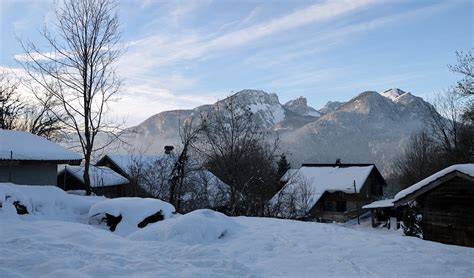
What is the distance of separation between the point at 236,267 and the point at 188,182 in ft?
66.4

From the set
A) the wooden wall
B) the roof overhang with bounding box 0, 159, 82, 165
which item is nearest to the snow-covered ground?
the wooden wall

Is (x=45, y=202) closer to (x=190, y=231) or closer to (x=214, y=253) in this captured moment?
(x=190, y=231)

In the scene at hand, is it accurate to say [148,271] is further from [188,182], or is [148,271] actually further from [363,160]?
[363,160]

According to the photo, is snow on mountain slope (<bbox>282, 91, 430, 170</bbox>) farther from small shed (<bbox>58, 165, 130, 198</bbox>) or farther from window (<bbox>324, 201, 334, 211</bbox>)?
small shed (<bbox>58, 165, 130, 198</bbox>)

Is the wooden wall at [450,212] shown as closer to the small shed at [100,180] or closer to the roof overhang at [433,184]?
the roof overhang at [433,184]

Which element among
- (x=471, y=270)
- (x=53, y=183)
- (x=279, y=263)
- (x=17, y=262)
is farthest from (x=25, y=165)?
(x=471, y=270)

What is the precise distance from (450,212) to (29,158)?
18.5 m

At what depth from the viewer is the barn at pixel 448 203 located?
15.0m

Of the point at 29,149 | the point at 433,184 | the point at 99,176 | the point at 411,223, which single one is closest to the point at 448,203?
the point at 433,184

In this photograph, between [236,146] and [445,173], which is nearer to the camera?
[445,173]

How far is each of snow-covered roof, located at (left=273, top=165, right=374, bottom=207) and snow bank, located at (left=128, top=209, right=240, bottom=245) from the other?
3135 centimetres

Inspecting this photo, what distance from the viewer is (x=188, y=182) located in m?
26.8

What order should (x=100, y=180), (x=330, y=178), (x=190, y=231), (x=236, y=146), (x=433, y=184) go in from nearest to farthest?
(x=190, y=231) < (x=433, y=184) < (x=236, y=146) < (x=100, y=180) < (x=330, y=178)

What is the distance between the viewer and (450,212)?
622 inches
